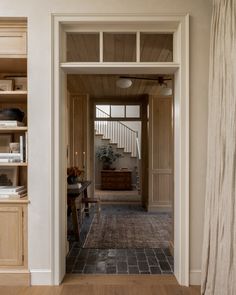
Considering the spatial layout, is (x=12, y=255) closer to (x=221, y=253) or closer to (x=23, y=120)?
(x=23, y=120)

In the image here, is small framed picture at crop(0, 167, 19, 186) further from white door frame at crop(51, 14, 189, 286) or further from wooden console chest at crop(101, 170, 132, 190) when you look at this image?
wooden console chest at crop(101, 170, 132, 190)

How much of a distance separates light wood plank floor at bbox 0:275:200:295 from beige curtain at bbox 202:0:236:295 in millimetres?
401

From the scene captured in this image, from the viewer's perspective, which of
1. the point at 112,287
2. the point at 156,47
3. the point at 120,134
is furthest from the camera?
the point at 120,134

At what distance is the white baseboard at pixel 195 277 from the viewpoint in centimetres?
283

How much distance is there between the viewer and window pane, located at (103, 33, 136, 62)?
10.6 ft

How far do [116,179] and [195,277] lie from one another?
24.0 ft

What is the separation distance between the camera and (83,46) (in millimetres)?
3318

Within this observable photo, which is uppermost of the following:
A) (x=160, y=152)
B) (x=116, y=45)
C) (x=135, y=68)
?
(x=116, y=45)

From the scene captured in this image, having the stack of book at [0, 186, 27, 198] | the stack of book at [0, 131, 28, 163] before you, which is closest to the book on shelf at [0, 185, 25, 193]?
the stack of book at [0, 186, 27, 198]

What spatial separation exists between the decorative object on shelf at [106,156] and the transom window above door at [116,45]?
6.91 metres

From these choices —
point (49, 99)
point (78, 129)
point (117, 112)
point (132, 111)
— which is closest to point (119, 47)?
point (49, 99)

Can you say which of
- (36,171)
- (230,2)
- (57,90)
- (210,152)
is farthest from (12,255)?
(230,2)

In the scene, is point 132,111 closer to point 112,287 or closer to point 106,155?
point 106,155

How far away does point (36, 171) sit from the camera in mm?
2844
